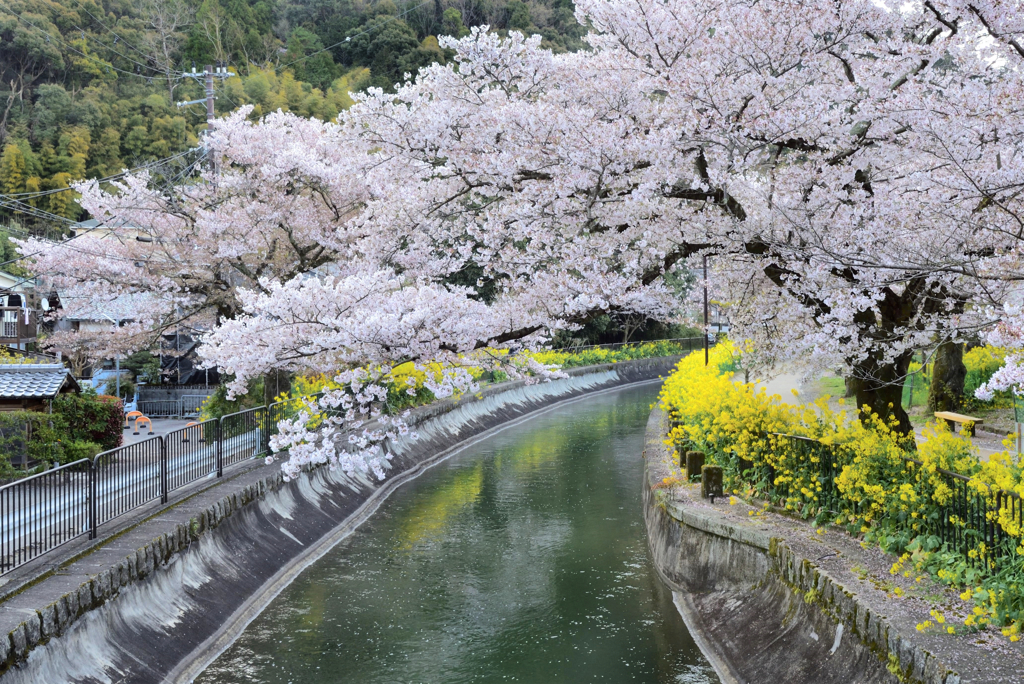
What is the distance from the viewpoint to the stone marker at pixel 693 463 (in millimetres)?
14023

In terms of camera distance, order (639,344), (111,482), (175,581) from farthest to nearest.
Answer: (639,344), (111,482), (175,581)

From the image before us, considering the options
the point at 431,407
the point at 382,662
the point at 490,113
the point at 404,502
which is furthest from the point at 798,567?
the point at 431,407

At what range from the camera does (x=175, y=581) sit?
35.3 feet

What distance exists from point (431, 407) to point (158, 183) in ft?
30.3

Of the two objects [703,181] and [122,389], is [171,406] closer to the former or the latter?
[122,389]

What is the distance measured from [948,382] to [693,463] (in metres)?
8.19

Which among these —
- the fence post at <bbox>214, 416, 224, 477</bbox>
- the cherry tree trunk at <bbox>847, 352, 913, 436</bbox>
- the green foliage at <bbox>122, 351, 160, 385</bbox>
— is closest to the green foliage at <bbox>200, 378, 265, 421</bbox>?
the fence post at <bbox>214, 416, 224, 477</bbox>

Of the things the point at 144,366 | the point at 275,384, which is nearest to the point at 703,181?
the point at 275,384

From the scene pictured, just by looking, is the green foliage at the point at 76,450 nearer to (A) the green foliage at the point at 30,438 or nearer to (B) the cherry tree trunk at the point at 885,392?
(A) the green foliage at the point at 30,438

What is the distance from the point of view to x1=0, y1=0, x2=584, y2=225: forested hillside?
208 feet

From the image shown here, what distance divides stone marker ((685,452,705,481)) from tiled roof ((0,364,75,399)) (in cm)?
1193

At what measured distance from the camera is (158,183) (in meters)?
23.8

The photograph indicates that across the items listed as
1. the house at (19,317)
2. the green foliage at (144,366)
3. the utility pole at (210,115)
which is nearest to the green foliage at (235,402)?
the utility pole at (210,115)

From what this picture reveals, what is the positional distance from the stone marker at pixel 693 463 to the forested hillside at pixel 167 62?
151 ft
